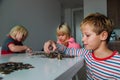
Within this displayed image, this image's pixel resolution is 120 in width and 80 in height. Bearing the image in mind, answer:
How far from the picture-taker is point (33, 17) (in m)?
4.15

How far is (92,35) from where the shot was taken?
0.93m

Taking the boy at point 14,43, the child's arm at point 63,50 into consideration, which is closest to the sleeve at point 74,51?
the child's arm at point 63,50

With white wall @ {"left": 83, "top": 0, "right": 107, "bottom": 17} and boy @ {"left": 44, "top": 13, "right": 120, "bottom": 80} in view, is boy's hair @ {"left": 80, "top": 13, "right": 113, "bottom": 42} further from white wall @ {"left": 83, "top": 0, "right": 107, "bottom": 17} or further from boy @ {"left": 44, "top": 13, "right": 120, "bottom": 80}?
white wall @ {"left": 83, "top": 0, "right": 107, "bottom": 17}

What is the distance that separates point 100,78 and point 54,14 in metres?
4.58

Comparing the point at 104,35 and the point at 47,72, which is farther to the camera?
the point at 104,35

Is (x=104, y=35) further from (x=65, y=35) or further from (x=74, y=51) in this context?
(x=65, y=35)

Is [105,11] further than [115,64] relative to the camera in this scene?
Yes

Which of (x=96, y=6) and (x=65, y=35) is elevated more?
(x=96, y=6)

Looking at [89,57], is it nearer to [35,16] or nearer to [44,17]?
[35,16]

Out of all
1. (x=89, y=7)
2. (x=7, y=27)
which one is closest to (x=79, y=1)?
(x=89, y=7)

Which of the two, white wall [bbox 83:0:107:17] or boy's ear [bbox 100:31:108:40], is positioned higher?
white wall [bbox 83:0:107:17]

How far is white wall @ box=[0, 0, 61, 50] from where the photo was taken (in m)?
3.11

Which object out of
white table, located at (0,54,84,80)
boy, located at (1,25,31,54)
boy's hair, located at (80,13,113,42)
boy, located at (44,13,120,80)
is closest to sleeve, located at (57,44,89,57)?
boy, located at (44,13,120,80)

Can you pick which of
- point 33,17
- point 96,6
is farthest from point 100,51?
point 96,6
